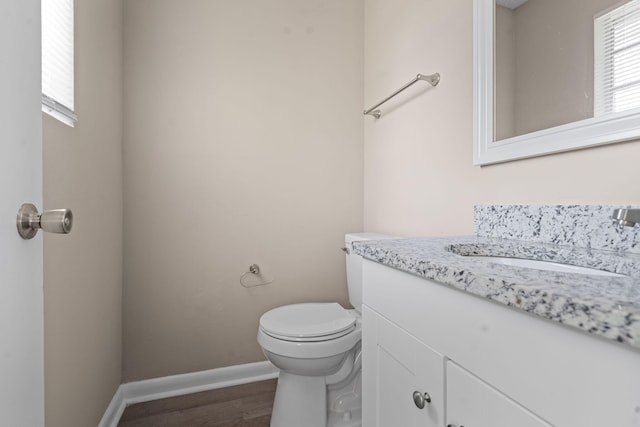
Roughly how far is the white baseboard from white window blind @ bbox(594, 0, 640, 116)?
1.80m

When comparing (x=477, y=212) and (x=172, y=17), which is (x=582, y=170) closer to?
(x=477, y=212)

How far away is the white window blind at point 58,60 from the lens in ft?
2.67

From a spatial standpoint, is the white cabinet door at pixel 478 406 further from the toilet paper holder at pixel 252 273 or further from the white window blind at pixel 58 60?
the toilet paper holder at pixel 252 273

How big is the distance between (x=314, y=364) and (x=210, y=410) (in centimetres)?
66

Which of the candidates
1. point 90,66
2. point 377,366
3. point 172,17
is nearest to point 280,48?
point 172,17

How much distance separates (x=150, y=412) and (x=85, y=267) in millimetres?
842

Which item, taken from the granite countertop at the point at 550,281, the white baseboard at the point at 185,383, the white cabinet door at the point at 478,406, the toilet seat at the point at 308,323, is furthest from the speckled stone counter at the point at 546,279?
the white baseboard at the point at 185,383

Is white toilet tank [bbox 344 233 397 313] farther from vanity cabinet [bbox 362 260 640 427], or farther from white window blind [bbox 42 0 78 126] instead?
white window blind [bbox 42 0 78 126]

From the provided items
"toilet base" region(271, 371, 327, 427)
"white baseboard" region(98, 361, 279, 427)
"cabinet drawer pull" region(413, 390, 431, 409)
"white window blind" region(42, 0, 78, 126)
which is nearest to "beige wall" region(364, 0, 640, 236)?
"cabinet drawer pull" region(413, 390, 431, 409)

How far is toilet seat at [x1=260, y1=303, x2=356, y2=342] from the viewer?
1.19 meters

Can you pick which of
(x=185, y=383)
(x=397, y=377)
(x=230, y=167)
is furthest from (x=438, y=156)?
(x=185, y=383)

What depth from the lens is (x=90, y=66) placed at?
1.08 metres

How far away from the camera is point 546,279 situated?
444 millimetres

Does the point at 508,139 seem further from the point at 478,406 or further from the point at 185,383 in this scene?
the point at 185,383
